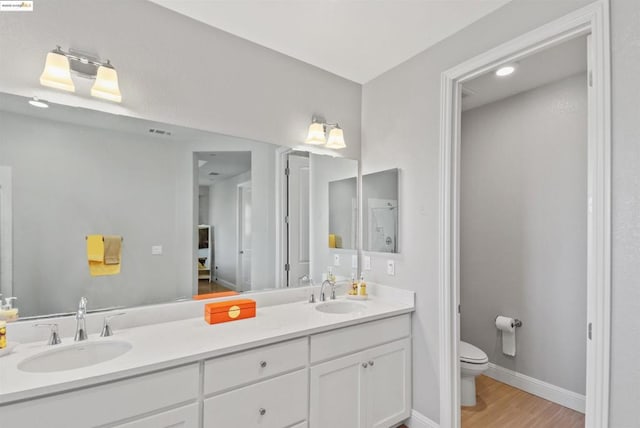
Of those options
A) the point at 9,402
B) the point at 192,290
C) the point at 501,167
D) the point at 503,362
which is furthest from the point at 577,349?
the point at 9,402

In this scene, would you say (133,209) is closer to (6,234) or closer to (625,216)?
(6,234)

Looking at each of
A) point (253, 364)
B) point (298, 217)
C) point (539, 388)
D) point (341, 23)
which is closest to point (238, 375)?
point (253, 364)

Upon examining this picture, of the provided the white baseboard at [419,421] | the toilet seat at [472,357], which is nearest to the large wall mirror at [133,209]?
the white baseboard at [419,421]

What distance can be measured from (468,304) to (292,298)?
1.90 metres

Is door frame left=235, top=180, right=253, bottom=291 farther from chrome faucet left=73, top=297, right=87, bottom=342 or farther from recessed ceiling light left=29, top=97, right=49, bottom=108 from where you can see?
recessed ceiling light left=29, top=97, right=49, bottom=108

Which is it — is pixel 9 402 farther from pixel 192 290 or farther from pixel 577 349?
pixel 577 349

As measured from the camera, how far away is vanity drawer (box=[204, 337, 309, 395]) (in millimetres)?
1324

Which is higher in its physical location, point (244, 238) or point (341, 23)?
point (341, 23)

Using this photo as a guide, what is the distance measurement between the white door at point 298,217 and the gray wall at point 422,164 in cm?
60

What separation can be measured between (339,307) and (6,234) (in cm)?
189

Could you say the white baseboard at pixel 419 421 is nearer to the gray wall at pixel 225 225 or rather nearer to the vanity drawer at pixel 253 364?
the vanity drawer at pixel 253 364

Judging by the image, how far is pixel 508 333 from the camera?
8.70 ft

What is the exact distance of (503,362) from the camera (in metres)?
2.71

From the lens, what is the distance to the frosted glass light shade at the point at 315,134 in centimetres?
225
